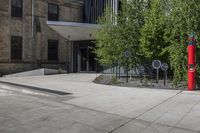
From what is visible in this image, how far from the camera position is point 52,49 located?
31.2m

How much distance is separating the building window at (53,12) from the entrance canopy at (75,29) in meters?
4.92

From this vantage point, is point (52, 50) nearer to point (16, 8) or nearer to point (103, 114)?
point (16, 8)

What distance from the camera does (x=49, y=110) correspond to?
28.3 feet

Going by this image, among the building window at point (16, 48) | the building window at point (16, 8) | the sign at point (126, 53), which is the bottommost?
the sign at point (126, 53)

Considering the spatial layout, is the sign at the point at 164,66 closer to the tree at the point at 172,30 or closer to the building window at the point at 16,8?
the tree at the point at 172,30

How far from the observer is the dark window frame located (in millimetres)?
30922

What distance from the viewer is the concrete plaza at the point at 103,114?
676 centimetres

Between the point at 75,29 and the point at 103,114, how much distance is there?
15.9 metres

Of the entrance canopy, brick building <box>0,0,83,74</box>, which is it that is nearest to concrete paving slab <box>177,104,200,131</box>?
the entrance canopy

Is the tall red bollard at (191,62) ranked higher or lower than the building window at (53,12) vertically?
lower

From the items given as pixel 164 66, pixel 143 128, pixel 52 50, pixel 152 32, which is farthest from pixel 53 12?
pixel 143 128

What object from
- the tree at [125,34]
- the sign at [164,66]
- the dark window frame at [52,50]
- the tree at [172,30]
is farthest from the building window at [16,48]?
the sign at [164,66]

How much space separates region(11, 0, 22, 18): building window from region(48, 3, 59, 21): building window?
3420mm

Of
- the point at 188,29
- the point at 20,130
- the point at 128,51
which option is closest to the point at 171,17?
the point at 188,29
